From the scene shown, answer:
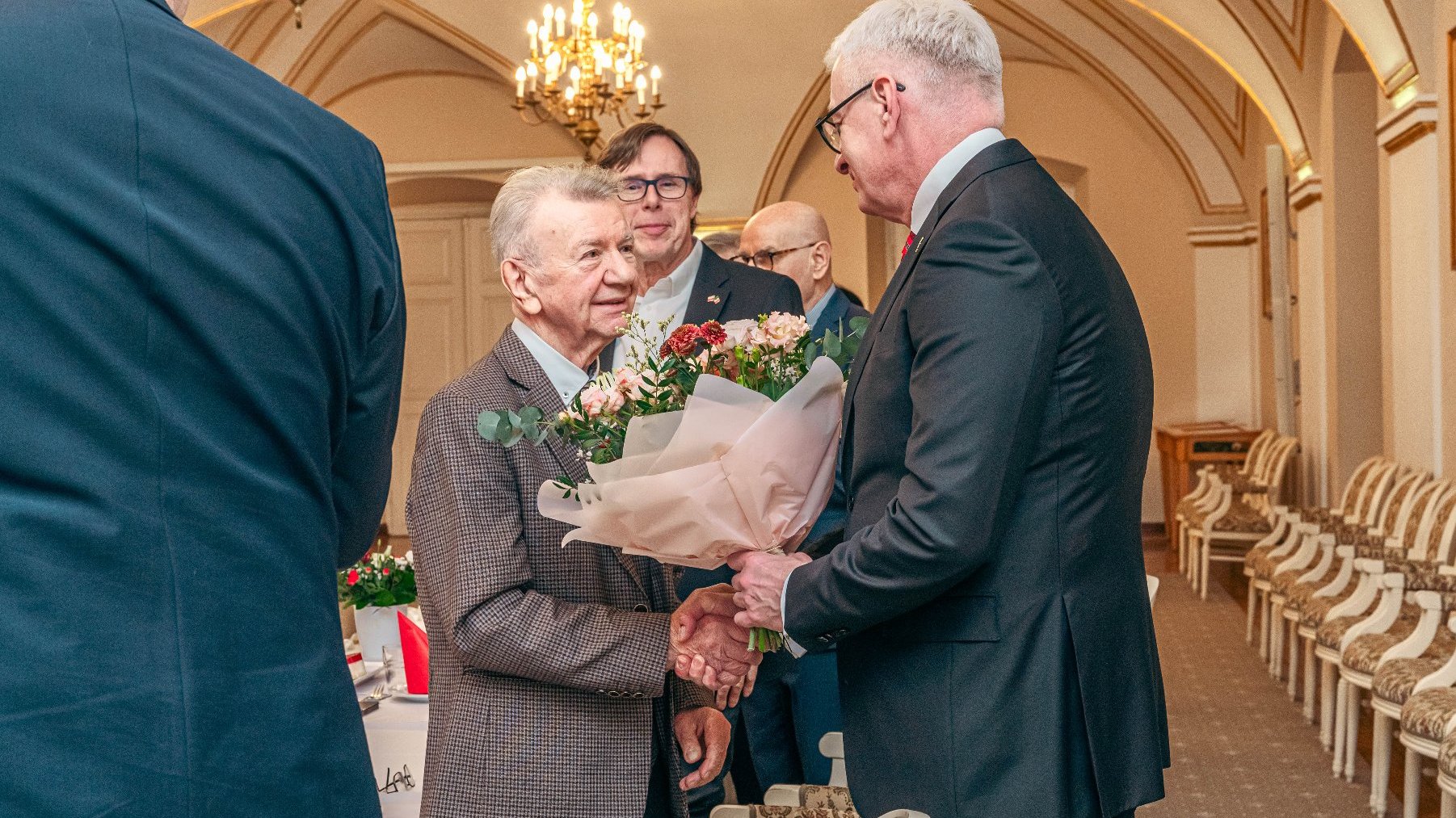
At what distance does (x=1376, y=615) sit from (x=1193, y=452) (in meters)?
6.37

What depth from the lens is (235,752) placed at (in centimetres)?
123

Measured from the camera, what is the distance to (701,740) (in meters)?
2.29

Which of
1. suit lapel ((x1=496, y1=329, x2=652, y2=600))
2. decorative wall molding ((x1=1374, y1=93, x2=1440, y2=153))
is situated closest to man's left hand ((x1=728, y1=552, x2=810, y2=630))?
suit lapel ((x1=496, y1=329, x2=652, y2=600))

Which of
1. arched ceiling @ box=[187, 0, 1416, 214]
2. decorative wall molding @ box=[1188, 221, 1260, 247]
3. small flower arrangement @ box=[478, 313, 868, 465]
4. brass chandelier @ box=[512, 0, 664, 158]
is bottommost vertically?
small flower arrangement @ box=[478, 313, 868, 465]

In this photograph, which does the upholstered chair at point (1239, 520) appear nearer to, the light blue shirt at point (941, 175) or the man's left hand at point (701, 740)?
the man's left hand at point (701, 740)

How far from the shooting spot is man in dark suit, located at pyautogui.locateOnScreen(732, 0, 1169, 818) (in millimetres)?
1801

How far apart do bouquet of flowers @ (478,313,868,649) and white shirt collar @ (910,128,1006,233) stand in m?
0.24

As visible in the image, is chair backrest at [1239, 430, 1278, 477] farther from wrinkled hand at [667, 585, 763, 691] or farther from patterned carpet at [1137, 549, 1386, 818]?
wrinkled hand at [667, 585, 763, 691]

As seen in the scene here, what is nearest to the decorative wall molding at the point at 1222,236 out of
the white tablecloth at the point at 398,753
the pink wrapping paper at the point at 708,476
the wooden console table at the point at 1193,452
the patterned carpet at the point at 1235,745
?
the wooden console table at the point at 1193,452

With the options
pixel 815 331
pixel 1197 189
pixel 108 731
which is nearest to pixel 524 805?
pixel 108 731

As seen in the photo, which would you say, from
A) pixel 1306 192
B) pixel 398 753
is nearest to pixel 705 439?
pixel 398 753

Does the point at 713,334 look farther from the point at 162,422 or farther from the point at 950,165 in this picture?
the point at 162,422

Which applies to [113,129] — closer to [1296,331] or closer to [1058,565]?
[1058,565]

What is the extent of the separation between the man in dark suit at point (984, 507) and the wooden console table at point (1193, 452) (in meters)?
9.97
